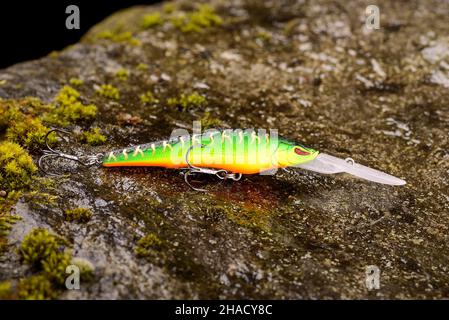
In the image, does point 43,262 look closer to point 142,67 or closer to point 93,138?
point 93,138

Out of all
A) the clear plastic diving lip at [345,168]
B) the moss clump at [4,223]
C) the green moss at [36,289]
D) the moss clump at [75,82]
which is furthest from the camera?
the moss clump at [75,82]

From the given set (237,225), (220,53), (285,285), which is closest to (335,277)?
(285,285)

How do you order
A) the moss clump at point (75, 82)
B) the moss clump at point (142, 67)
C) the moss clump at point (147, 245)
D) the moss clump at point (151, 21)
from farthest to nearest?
the moss clump at point (151, 21), the moss clump at point (142, 67), the moss clump at point (75, 82), the moss clump at point (147, 245)

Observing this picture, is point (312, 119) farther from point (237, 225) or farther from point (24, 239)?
point (24, 239)

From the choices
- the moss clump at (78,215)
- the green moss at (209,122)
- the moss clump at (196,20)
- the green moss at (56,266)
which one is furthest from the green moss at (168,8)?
the green moss at (56,266)

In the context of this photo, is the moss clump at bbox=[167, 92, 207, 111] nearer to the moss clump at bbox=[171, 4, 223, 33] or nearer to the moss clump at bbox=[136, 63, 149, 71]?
the moss clump at bbox=[136, 63, 149, 71]

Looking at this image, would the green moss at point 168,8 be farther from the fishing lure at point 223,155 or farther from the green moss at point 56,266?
A: the green moss at point 56,266
